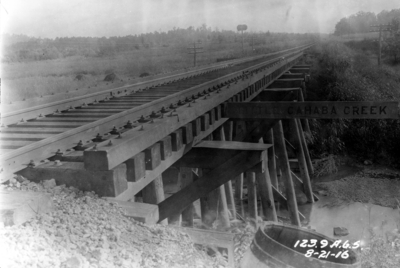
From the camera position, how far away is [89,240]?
2100 millimetres

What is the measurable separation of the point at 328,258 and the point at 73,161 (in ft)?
5.92

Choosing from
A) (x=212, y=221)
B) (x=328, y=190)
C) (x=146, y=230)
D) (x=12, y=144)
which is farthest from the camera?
(x=328, y=190)

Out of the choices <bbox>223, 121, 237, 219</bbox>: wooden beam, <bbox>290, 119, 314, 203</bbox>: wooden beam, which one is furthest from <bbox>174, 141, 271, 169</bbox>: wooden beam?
→ <bbox>290, 119, 314, 203</bbox>: wooden beam

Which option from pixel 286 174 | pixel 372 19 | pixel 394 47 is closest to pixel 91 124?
pixel 286 174

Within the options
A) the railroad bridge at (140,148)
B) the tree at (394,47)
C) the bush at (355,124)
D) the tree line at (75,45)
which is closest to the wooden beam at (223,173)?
the railroad bridge at (140,148)

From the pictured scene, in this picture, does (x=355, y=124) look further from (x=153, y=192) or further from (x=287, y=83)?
(x=153, y=192)

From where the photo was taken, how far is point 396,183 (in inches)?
525

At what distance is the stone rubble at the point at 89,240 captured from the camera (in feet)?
6.24

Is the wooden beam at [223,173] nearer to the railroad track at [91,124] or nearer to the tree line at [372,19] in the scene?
the railroad track at [91,124]

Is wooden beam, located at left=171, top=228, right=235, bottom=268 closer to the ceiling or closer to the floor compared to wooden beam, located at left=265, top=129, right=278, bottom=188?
closer to the ceiling

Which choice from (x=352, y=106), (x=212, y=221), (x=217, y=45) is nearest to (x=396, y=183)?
(x=352, y=106)

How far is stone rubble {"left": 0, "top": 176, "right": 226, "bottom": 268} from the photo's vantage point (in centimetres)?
190

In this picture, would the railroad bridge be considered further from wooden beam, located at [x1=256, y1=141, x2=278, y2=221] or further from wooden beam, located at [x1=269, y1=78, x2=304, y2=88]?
wooden beam, located at [x1=269, y1=78, x2=304, y2=88]

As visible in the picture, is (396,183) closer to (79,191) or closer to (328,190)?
(328,190)
